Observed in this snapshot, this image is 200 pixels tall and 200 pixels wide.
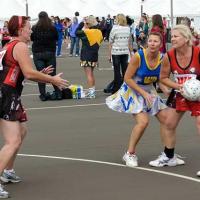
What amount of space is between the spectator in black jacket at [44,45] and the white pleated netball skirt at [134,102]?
678 cm

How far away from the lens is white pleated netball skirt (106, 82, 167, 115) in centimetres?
872

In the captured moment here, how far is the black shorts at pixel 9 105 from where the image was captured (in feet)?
23.7

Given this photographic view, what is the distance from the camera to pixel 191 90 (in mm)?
7973

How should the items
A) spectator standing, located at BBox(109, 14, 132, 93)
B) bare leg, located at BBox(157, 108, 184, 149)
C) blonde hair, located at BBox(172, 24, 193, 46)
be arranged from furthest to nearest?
spectator standing, located at BBox(109, 14, 132, 93) < bare leg, located at BBox(157, 108, 184, 149) < blonde hair, located at BBox(172, 24, 193, 46)

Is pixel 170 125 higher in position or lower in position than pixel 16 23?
lower

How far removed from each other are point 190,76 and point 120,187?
162 centimetres

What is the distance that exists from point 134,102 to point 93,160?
0.97 meters

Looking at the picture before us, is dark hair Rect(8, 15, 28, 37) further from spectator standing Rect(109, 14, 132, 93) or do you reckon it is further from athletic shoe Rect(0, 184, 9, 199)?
spectator standing Rect(109, 14, 132, 93)

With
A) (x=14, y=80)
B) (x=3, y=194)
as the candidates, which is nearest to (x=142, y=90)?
(x=14, y=80)

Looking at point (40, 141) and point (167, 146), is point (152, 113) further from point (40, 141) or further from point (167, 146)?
point (40, 141)

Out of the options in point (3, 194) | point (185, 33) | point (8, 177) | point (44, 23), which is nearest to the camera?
point (3, 194)

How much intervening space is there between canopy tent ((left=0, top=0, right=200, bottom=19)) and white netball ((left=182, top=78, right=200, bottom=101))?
52140 millimetres

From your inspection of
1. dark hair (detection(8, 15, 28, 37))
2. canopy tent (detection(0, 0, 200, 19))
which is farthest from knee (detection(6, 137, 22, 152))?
canopy tent (detection(0, 0, 200, 19))

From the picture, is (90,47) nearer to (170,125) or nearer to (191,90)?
(170,125)
